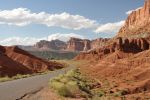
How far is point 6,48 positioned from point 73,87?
86.4m

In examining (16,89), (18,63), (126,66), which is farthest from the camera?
(18,63)

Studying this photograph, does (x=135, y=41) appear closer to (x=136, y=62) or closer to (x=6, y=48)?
(x=6, y=48)

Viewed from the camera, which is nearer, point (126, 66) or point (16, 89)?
point (16, 89)

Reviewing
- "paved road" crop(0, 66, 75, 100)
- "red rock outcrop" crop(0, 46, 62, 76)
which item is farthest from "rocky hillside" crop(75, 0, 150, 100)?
"red rock outcrop" crop(0, 46, 62, 76)

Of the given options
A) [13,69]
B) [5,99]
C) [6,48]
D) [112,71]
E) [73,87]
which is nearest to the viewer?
[5,99]

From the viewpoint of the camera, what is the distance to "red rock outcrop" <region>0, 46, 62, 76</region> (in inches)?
2689

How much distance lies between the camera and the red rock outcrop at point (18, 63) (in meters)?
68.3

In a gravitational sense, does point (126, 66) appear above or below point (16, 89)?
above

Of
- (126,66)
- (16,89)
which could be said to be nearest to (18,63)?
(126,66)

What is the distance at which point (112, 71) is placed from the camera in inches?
2473

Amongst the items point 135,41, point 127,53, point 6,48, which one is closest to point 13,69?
point 6,48

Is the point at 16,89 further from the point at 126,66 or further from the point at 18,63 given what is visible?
the point at 18,63

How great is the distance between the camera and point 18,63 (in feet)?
268

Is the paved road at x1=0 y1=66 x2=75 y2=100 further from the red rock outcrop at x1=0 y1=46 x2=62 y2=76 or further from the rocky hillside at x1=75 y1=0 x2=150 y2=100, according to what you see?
the red rock outcrop at x1=0 y1=46 x2=62 y2=76
